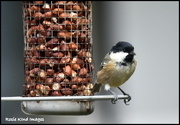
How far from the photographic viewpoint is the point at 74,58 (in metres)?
3.83

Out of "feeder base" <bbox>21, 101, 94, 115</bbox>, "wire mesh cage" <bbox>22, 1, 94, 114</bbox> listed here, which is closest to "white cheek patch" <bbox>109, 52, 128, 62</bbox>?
"wire mesh cage" <bbox>22, 1, 94, 114</bbox>

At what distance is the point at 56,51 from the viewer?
3785 mm

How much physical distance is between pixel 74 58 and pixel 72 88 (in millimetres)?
243

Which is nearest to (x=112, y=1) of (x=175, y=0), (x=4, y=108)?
(x=175, y=0)

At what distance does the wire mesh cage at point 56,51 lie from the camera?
3.77 meters

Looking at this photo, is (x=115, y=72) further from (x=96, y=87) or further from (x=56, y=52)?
(x=56, y=52)

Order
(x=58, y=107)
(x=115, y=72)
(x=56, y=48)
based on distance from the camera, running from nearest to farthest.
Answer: (x=58, y=107) → (x=56, y=48) → (x=115, y=72)

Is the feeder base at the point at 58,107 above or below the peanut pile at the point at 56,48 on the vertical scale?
below

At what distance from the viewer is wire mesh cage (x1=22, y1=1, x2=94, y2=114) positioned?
12.4 feet

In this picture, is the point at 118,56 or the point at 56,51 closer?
the point at 56,51

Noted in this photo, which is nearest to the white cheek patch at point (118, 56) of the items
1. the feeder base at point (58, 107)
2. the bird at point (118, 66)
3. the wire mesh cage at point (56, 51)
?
the bird at point (118, 66)

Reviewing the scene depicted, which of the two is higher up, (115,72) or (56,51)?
(56,51)

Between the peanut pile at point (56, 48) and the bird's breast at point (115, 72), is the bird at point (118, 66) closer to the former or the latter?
the bird's breast at point (115, 72)

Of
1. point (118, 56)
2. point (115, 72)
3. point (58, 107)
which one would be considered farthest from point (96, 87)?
point (58, 107)
